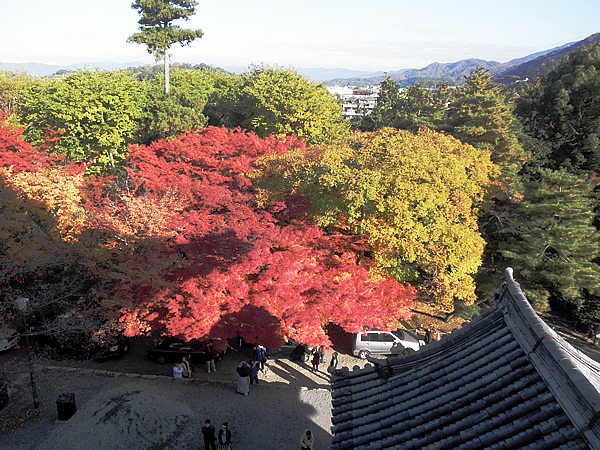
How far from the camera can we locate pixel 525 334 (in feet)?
19.3

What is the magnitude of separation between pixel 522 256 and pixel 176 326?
16.9 meters

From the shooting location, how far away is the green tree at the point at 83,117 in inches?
1156

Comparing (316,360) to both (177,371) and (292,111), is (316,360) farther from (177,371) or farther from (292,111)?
(292,111)

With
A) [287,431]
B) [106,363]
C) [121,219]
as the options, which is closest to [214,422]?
[287,431]

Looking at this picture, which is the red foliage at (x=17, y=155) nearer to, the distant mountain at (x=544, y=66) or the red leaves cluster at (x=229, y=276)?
the red leaves cluster at (x=229, y=276)

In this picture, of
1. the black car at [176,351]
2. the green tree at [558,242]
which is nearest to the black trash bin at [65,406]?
the black car at [176,351]

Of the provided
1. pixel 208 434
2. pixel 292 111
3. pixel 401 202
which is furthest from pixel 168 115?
pixel 208 434

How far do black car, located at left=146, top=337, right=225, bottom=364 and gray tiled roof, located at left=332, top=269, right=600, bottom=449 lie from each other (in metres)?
10.3

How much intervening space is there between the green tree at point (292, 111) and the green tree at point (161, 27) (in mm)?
10592

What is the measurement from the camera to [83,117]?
96.6 feet

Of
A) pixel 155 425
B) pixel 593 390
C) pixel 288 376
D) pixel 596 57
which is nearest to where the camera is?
pixel 593 390

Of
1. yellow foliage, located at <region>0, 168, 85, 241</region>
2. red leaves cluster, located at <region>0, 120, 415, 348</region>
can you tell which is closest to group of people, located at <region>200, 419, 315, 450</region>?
red leaves cluster, located at <region>0, 120, 415, 348</region>

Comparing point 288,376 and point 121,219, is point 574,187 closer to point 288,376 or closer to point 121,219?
point 288,376

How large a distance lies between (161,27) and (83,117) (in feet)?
50.4
